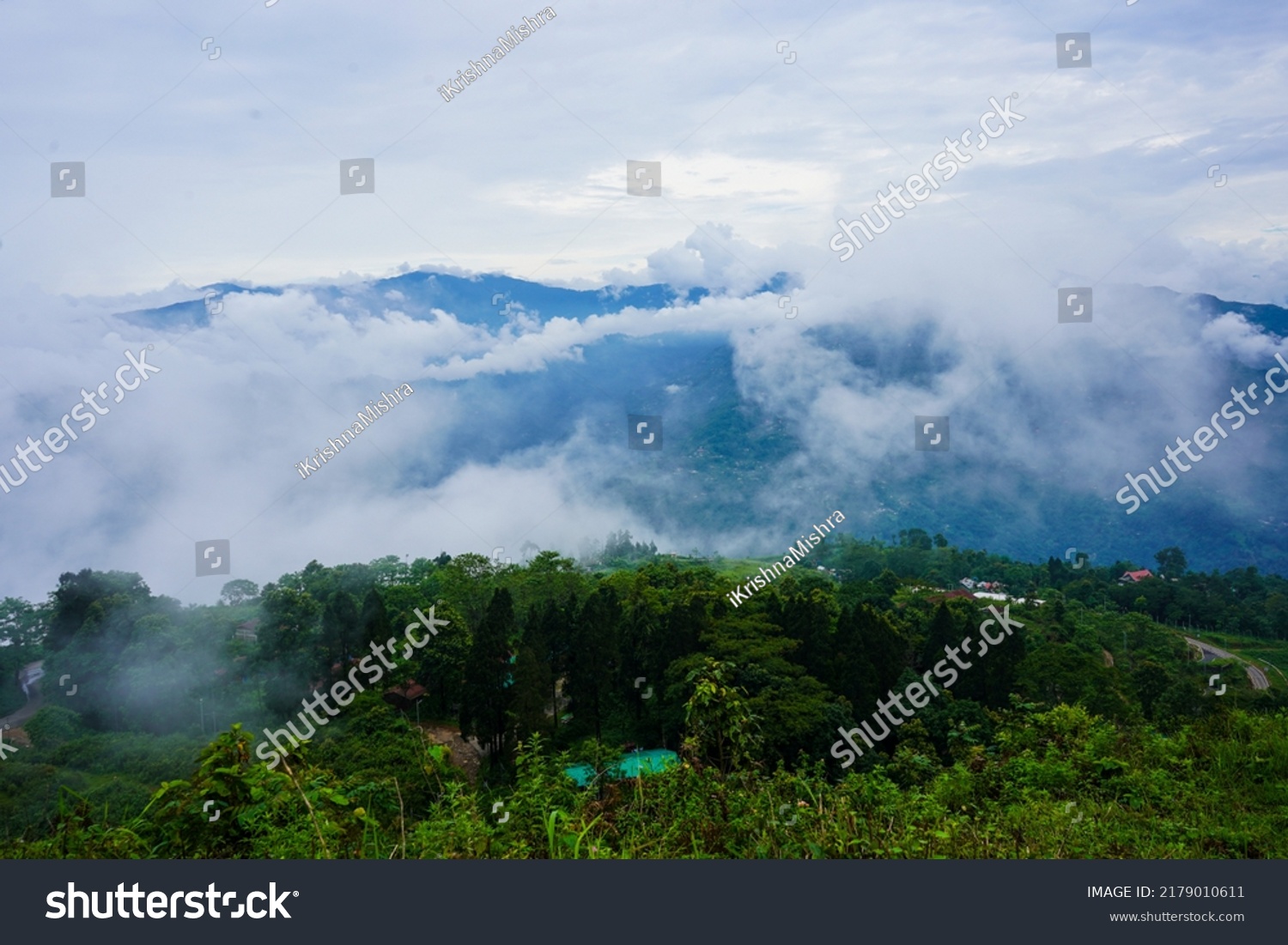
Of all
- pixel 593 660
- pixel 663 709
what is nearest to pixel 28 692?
pixel 593 660

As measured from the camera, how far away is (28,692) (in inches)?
275

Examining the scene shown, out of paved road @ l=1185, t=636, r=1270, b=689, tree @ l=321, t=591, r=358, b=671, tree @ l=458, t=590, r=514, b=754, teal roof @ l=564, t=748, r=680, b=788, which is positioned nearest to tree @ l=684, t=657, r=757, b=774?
teal roof @ l=564, t=748, r=680, b=788

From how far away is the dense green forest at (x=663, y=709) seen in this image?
3676 mm

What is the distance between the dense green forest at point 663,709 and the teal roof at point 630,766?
0.09 m

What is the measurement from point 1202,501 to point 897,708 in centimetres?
381

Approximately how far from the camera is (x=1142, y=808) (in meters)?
4.26

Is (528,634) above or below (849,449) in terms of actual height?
below

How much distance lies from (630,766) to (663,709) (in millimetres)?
704

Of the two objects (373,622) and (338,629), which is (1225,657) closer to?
(373,622)

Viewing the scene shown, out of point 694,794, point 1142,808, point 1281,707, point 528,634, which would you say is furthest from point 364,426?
point 1281,707

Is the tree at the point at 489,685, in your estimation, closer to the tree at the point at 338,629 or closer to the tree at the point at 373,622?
the tree at the point at 373,622

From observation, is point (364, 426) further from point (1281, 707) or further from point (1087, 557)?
point (1281, 707)

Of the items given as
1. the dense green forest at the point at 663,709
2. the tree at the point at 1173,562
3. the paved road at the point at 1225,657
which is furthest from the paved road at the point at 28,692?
the tree at the point at 1173,562

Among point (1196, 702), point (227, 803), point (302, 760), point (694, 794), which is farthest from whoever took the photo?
point (1196, 702)
